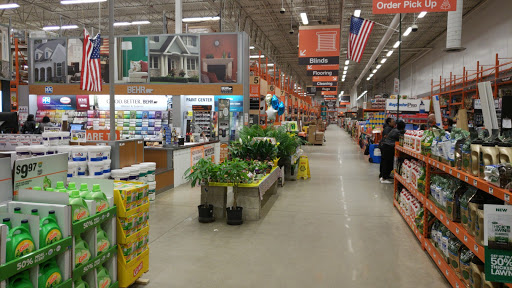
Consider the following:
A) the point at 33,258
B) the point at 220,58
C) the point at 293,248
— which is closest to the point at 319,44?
the point at 220,58

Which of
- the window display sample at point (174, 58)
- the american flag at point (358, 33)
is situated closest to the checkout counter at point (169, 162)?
the window display sample at point (174, 58)

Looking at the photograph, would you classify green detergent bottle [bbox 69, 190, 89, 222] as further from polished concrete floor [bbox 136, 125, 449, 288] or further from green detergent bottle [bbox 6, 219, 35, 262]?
polished concrete floor [bbox 136, 125, 449, 288]

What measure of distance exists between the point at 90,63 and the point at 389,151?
7213 millimetres

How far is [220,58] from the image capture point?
1215cm

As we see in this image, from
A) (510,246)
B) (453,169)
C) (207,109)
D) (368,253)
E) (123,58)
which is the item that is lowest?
(368,253)

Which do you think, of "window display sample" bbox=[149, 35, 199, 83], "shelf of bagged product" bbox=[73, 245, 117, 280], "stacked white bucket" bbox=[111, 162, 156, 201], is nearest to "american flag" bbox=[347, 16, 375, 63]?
"window display sample" bbox=[149, 35, 199, 83]

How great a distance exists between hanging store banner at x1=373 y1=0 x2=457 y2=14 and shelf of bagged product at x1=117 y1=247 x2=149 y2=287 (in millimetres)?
5487

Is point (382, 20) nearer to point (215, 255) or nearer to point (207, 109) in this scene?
point (207, 109)

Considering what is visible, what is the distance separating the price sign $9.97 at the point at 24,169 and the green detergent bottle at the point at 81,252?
0.75 m

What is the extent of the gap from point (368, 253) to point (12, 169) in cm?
377

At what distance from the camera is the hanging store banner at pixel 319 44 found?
12.2m

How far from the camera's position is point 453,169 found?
362cm

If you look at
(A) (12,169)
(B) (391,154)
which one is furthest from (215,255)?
(B) (391,154)

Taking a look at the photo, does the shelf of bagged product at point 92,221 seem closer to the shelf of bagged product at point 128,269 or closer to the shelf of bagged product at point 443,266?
the shelf of bagged product at point 128,269
